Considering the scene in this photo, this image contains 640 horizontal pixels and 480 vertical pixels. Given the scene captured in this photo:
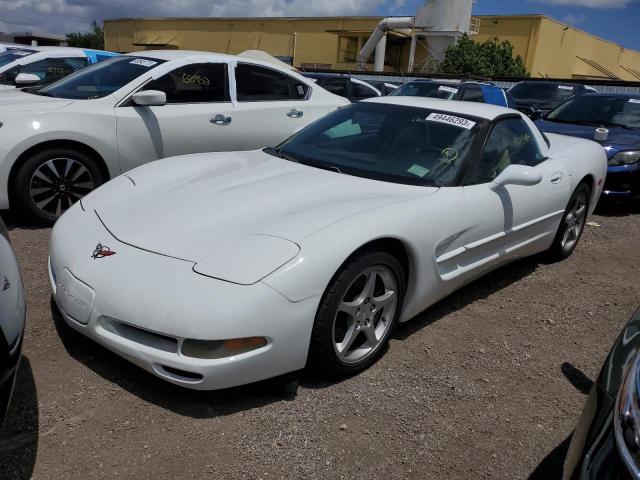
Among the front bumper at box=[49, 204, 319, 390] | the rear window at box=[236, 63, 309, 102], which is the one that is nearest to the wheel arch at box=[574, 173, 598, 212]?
the rear window at box=[236, 63, 309, 102]

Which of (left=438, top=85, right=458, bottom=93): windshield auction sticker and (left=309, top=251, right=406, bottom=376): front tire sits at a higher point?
(left=438, top=85, right=458, bottom=93): windshield auction sticker

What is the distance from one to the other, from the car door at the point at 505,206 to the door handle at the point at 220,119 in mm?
2642

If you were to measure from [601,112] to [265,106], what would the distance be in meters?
4.75

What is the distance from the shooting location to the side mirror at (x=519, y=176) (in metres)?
3.38

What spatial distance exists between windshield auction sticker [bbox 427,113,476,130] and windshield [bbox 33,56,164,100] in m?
2.80

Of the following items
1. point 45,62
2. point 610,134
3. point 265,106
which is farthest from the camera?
point 45,62

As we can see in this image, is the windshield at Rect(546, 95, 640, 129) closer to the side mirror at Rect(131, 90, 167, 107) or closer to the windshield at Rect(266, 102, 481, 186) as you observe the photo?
the windshield at Rect(266, 102, 481, 186)

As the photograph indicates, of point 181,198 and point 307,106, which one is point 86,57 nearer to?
point 307,106

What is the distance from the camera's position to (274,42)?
52.7 m

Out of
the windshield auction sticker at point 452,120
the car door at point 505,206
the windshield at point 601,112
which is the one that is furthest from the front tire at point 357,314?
the windshield at point 601,112

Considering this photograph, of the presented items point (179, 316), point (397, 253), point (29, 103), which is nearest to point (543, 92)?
point (29, 103)

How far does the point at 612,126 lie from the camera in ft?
23.9

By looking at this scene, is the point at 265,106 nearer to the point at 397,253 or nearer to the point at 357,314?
the point at 397,253

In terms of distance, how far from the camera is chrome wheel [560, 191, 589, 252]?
464cm
